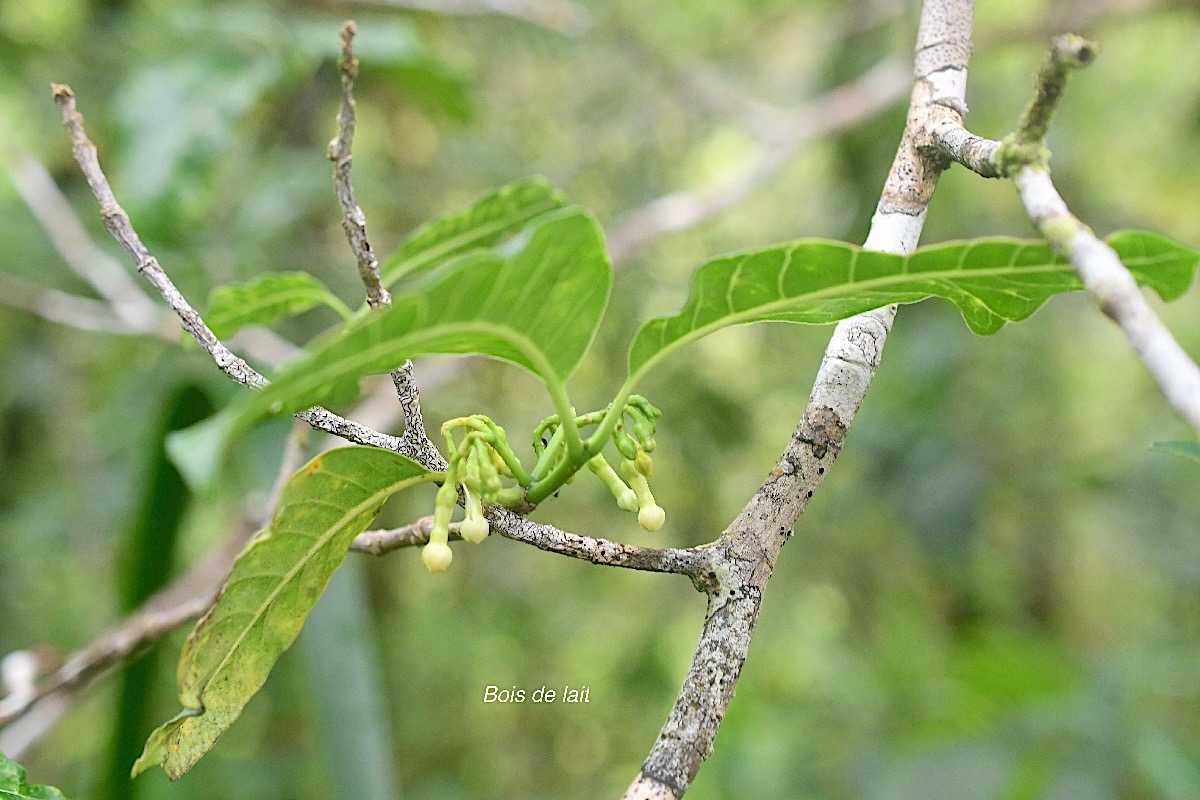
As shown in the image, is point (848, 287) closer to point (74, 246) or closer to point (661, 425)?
point (74, 246)

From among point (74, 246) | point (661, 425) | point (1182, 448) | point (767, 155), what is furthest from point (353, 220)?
point (661, 425)

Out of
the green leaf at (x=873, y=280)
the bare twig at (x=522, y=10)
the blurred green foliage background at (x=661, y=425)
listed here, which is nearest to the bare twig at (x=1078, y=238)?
the green leaf at (x=873, y=280)

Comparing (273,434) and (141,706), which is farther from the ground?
(273,434)

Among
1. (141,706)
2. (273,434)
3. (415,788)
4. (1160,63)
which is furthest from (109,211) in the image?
(1160,63)

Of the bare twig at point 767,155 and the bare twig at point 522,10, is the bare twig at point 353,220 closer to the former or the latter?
the bare twig at point 767,155

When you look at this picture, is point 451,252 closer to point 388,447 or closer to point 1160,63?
point 388,447

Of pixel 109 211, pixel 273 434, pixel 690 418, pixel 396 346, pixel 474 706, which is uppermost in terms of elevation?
pixel 690 418

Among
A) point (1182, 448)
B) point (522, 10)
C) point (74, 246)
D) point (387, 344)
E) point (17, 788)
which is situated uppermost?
point (522, 10)
